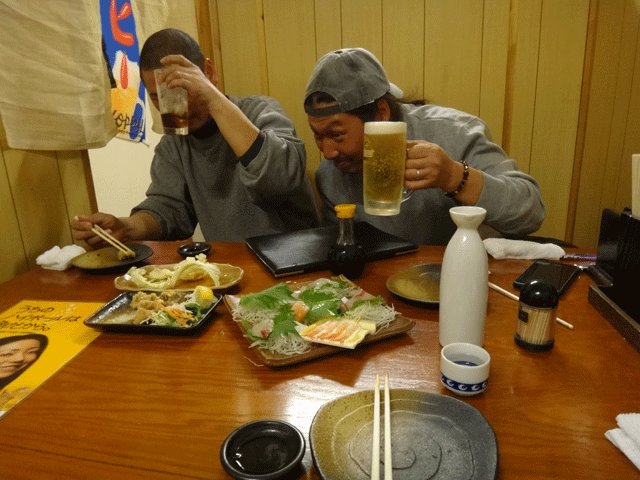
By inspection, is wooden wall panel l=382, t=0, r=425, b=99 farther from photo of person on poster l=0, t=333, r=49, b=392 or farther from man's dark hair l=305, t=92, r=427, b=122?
photo of person on poster l=0, t=333, r=49, b=392

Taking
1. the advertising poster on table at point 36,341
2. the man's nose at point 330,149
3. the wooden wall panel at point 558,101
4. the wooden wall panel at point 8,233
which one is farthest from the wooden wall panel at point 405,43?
the advertising poster on table at point 36,341

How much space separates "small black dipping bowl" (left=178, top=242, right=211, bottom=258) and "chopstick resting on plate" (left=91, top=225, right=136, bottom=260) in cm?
17

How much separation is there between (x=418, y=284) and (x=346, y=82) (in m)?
0.94

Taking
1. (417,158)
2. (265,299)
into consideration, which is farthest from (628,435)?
(417,158)

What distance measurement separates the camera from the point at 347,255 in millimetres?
1349

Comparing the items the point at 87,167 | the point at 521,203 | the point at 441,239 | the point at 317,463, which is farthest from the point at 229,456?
the point at 87,167

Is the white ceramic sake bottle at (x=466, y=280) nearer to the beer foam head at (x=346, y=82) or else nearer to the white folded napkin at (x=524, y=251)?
the white folded napkin at (x=524, y=251)

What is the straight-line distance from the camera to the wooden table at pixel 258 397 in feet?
2.24

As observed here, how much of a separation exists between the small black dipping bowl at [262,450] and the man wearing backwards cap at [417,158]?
1.01 metres

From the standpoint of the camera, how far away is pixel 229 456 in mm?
654

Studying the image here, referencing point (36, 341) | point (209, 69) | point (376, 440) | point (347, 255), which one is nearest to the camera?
point (376, 440)

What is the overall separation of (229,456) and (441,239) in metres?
1.69

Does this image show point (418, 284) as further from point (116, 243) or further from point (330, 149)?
point (116, 243)

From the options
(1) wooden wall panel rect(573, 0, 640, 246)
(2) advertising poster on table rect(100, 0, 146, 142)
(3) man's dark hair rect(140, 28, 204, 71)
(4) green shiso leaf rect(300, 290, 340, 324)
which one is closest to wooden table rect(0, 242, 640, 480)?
(4) green shiso leaf rect(300, 290, 340, 324)
